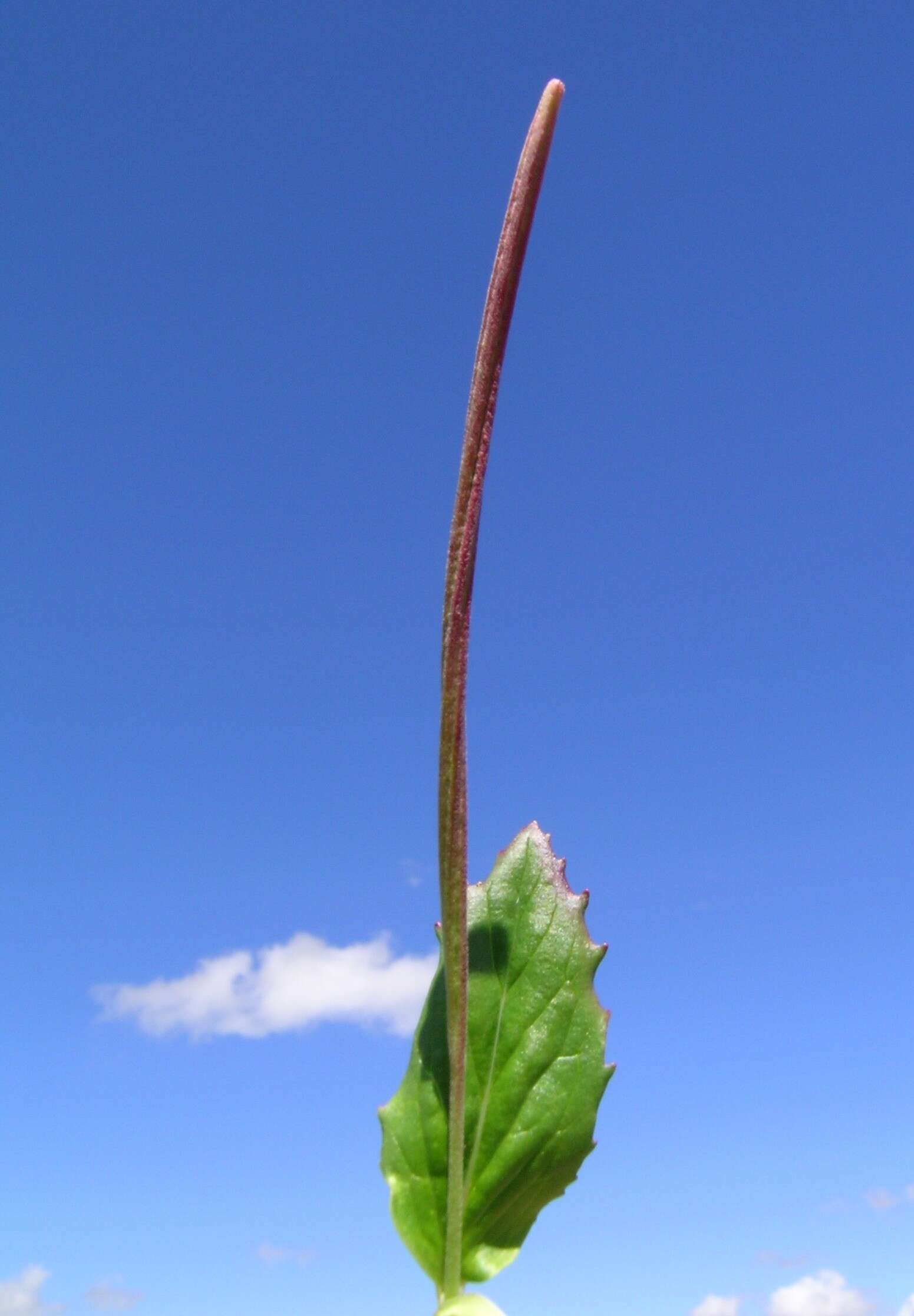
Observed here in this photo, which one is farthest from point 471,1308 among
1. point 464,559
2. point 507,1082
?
point 464,559

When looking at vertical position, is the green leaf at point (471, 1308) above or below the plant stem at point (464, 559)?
below

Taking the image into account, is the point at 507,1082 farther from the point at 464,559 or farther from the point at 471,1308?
the point at 464,559

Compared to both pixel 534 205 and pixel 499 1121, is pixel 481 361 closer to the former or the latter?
pixel 534 205

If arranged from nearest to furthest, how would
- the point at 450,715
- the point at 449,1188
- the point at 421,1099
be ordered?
the point at 450,715, the point at 449,1188, the point at 421,1099

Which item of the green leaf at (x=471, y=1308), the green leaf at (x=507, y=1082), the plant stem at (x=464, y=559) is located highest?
the plant stem at (x=464, y=559)

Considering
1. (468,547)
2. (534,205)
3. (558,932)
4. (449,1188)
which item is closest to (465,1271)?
(449,1188)

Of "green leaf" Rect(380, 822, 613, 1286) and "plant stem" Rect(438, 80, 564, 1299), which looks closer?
"plant stem" Rect(438, 80, 564, 1299)
